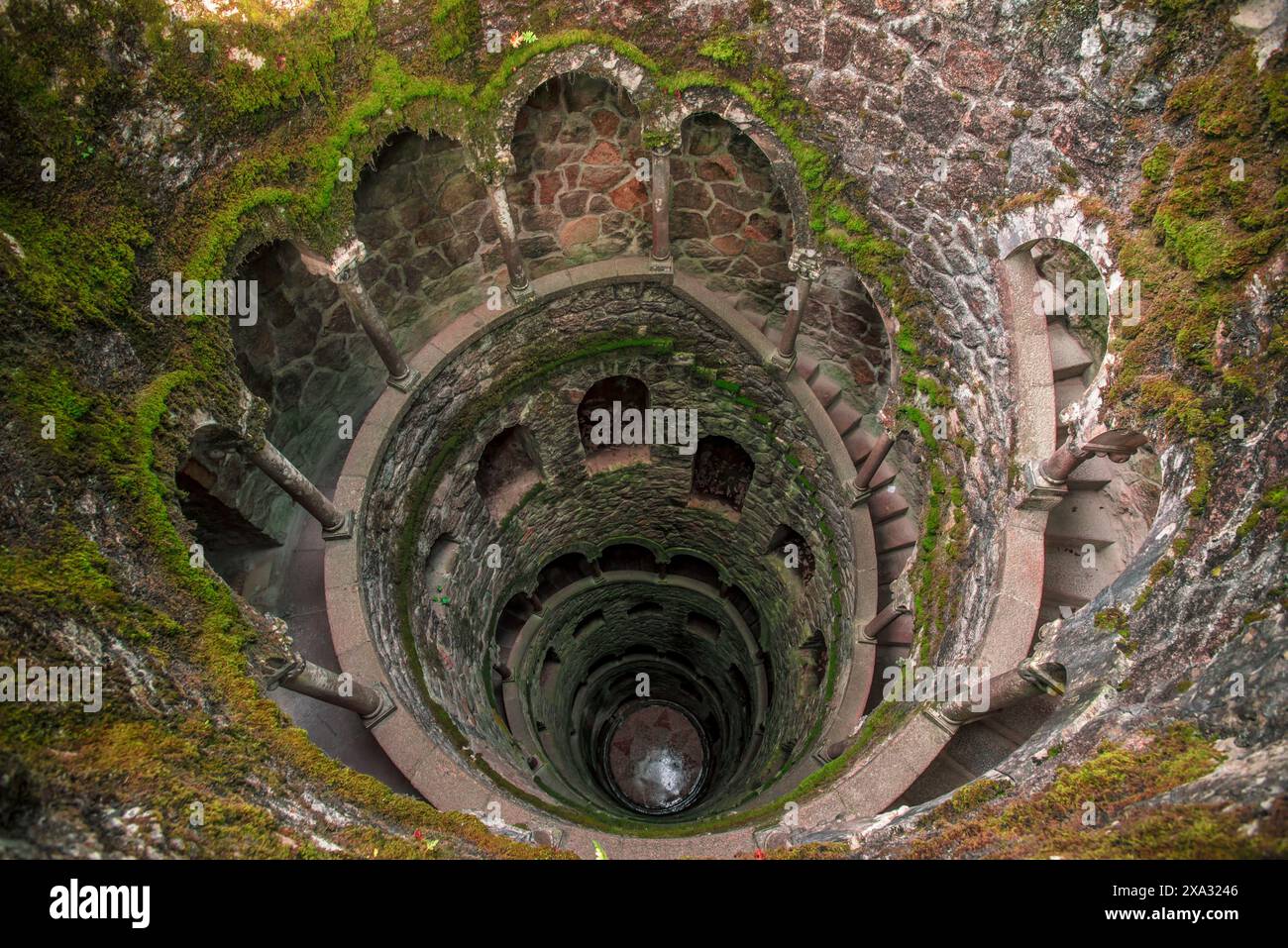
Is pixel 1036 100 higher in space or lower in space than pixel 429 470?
higher

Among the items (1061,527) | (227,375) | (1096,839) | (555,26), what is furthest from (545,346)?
(1096,839)

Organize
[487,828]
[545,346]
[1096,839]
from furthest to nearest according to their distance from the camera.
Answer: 1. [545,346]
2. [487,828]
3. [1096,839]

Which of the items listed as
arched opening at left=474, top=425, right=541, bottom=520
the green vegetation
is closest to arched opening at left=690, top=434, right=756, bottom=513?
arched opening at left=474, top=425, right=541, bottom=520

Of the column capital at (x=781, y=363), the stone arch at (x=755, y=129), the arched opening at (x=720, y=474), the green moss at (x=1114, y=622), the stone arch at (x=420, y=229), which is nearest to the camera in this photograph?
the green moss at (x=1114, y=622)

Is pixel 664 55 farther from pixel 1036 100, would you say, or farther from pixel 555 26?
pixel 1036 100

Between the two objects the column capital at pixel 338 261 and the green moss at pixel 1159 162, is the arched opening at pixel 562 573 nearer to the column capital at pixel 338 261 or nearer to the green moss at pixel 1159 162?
the column capital at pixel 338 261

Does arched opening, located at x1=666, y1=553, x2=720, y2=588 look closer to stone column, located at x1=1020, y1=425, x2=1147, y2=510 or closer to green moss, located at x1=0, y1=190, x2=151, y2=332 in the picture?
stone column, located at x1=1020, y1=425, x2=1147, y2=510

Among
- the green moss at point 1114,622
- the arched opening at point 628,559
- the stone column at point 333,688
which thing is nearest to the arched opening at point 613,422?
the arched opening at point 628,559
